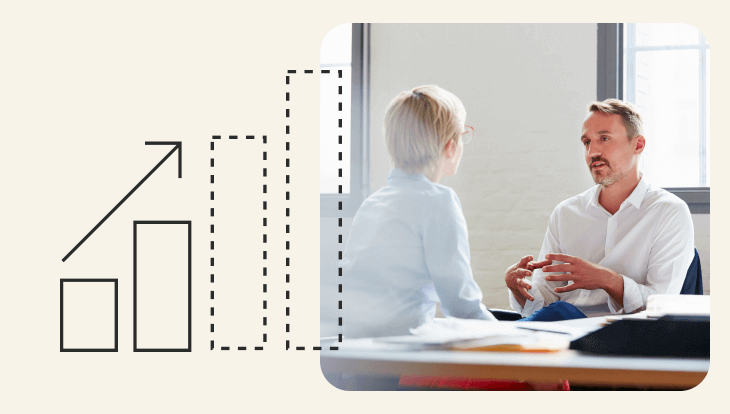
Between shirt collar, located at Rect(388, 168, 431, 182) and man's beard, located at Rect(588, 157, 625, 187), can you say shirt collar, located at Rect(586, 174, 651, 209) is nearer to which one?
man's beard, located at Rect(588, 157, 625, 187)

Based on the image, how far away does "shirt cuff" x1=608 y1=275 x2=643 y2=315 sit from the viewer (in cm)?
159

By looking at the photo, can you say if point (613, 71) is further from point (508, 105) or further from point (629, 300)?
point (629, 300)

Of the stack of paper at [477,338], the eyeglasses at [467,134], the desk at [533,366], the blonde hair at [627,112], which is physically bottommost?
the desk at [533,366]

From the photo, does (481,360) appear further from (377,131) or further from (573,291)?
(377,131)

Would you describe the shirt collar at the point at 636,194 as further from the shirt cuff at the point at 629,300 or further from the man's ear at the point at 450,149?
the man's ear at the point at 450,149

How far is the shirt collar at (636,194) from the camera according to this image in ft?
5.41

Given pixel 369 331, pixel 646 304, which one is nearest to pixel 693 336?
pixel 646 304

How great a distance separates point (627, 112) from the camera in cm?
165

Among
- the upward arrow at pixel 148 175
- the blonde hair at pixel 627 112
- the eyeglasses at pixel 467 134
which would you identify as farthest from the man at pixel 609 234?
the upward arrow at pixel 148 175

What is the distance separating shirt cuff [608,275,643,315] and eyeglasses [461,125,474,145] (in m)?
0.55

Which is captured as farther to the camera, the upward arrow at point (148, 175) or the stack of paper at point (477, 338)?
the upward arrow at point (148, 175)

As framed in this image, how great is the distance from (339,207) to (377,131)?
0.22 meters

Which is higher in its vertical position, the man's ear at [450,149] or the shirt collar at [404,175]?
the man's ear at [450,149]

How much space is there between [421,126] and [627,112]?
580 millimetres
